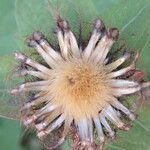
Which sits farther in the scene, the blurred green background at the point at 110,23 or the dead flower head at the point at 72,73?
the blurred green background at the point at 110,23

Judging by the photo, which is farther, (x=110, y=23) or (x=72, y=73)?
(x=110, y=23)

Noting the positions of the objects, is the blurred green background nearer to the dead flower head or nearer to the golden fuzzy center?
the dead flower head

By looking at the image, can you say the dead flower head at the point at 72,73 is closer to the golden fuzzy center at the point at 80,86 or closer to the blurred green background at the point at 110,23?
the golden fuzzy center at the point at 80,86

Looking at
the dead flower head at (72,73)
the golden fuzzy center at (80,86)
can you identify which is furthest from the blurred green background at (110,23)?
the golden fuzzy center at (80,86)

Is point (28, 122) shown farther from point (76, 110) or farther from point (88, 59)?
point (88, 59)

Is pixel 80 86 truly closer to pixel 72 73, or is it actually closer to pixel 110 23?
pixel 72 73

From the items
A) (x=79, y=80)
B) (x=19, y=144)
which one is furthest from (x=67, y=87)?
(x=19, y=144)

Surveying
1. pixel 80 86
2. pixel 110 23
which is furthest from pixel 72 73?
pixel 110 23

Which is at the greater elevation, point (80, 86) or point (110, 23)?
point (110, 23)
